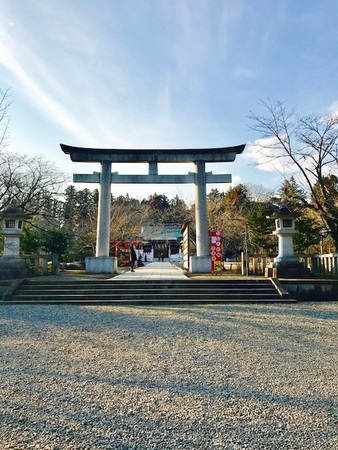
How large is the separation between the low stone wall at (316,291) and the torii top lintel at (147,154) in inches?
314

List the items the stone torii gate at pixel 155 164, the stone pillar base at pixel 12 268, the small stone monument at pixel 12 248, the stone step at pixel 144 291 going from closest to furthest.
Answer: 1. the stone step at pixel 144 291
2. the stone pillar base at pixel 12 268
3. the small stone monument at pixel 12 248
4. the stone torii gate at pixel 155 164

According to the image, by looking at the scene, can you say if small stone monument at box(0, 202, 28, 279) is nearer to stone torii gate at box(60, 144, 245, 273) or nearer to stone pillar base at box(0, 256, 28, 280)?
stone pillar base at box(0, 256, 28, 280)

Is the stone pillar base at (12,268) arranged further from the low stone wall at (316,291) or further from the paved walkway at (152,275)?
the low stone wall at (316,291)

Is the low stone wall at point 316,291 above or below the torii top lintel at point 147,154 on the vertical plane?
below

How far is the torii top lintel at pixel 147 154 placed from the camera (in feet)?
50.4

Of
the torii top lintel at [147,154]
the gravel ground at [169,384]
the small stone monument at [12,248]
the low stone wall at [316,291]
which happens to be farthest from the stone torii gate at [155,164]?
the gravel ground at [169,384]

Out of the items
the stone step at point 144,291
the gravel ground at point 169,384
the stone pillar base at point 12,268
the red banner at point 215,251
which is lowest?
the gravel ground at point 169,384

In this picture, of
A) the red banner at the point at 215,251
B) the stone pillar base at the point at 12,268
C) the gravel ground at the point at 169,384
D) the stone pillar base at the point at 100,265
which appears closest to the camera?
the gravel ground at the point at 169,384

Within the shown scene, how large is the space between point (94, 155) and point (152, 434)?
14.2 m

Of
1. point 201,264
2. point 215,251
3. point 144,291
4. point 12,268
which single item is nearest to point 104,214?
point 201,264

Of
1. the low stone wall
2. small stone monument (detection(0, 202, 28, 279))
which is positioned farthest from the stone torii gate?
the low stone wall

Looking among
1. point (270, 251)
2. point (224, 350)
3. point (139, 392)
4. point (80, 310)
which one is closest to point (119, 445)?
point (139, 392)

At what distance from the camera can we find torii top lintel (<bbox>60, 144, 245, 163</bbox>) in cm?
1537

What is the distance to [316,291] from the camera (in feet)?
30.3
